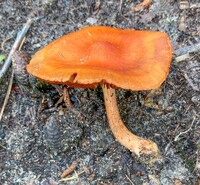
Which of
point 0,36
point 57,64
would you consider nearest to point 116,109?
point 57,64

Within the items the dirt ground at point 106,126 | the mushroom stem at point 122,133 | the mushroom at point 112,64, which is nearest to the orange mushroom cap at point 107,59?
the mushroom at point 112,64

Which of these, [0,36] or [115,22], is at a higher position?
A: [115,22]

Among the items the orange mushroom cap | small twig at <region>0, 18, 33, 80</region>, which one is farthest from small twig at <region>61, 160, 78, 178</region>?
small twig at <region>0, 18, 33, 80</region>

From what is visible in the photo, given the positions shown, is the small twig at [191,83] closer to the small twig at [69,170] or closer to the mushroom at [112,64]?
the mushroom at [112,64]

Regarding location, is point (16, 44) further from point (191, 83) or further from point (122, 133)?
point (191, 83)

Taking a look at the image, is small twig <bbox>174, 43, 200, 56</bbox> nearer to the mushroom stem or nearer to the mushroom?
the mushroom

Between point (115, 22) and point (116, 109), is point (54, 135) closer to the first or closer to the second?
point (116, 109)
